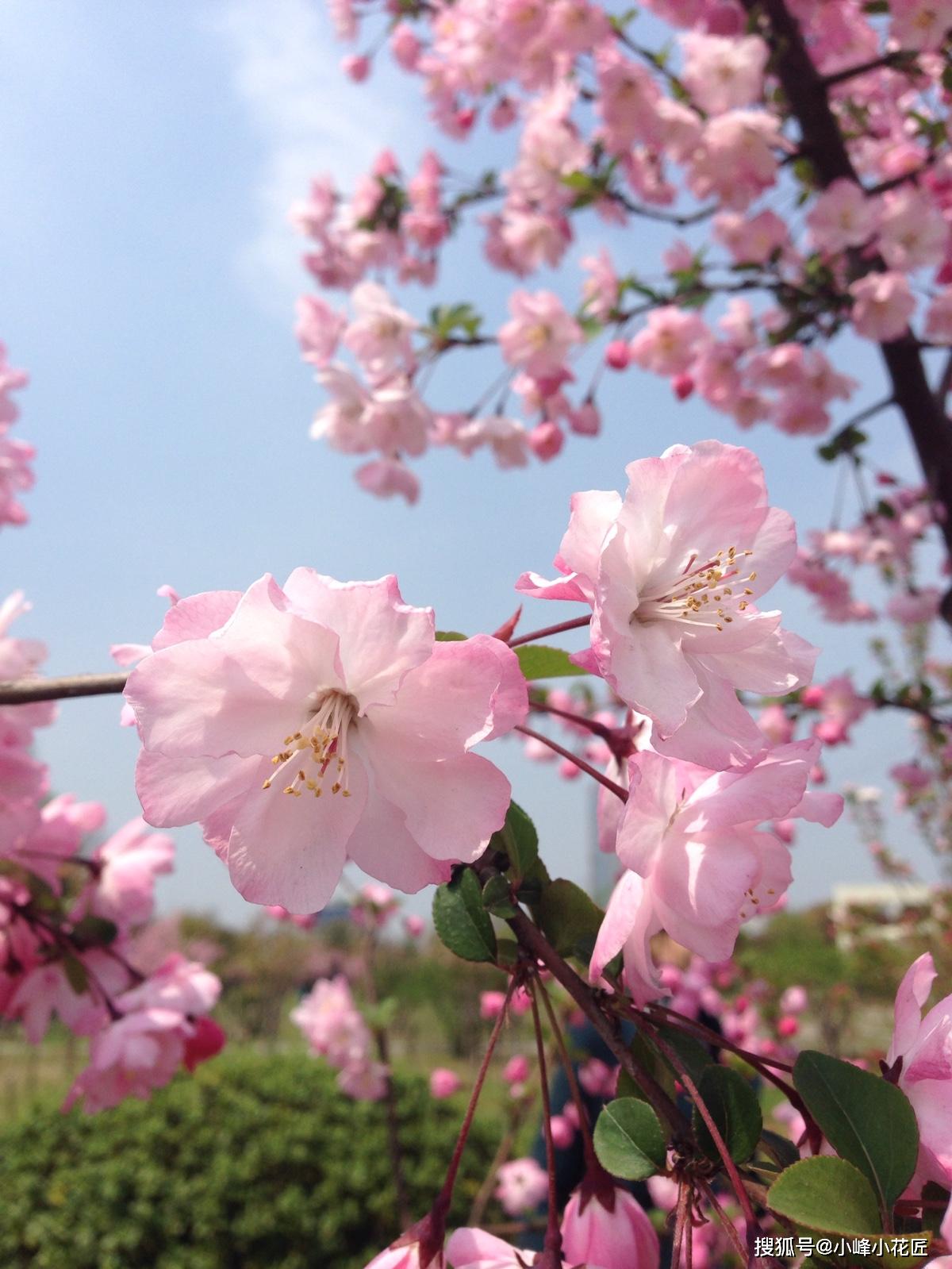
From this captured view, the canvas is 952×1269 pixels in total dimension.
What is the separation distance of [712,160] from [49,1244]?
4.52m

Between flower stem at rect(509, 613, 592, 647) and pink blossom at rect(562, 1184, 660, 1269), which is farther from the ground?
flower stem at rect(509, 613, 592, 647)

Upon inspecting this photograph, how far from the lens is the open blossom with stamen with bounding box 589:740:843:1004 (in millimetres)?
514

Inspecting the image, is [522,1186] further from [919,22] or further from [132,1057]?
[919,22]

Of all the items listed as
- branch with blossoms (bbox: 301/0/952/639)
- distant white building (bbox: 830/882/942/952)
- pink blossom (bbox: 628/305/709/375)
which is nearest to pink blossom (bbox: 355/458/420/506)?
branch with blossoms (bbox: 301/0/952/639)

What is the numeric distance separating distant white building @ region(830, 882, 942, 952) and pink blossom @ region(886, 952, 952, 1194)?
211 inches

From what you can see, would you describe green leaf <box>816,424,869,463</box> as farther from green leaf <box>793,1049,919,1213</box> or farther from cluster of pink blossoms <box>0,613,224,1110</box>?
green leaf <box>793,1049,919,1213</box>

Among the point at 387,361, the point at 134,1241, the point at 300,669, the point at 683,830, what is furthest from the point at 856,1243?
the point at 134,1241

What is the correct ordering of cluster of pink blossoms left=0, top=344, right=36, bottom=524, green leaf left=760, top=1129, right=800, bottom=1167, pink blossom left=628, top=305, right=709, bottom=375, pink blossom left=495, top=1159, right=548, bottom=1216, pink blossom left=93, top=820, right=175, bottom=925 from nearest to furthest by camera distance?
green leaf left=760, top=1129, right=800, bottom=1167
pink blossom left=93, top=820, right=175, bottom=925
cluster of pink blossoms left=0, top=344, right=36, bottom=524
pink blossom left=628, top=305, right=709, bottom=375
pink blossom left=495, top=1159, right=548, bottom=1216

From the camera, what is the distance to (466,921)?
1.92 ft

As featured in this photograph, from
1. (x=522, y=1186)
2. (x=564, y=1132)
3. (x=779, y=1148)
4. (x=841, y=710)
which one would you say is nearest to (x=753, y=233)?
(x=841, y=710)

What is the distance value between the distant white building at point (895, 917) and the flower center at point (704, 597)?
17.7 feet

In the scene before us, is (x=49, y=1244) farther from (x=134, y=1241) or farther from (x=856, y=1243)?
(x=856, y=1243)

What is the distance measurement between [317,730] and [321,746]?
0.03 feet

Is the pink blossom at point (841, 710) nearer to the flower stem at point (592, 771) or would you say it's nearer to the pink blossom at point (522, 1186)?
the pink blossom at point (522, 1186)
